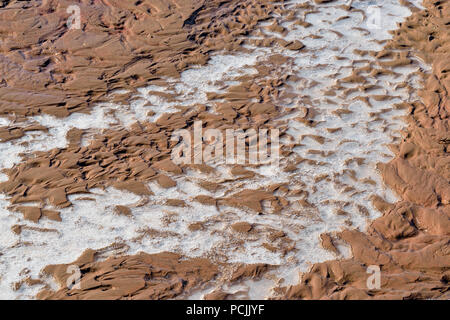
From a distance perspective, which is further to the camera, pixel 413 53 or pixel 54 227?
pixel 413 53

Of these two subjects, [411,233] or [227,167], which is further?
[227,167]

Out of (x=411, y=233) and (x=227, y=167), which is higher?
(x=227, y=167)

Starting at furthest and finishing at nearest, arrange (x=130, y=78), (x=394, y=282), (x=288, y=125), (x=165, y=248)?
(x=130, y=78) < (x=288, y=125) < (x=165, y=248) < (x=394, y=282)

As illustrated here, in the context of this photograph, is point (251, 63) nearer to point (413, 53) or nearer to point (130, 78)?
point (130, 78)

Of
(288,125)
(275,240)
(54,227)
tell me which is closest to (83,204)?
(54,227)

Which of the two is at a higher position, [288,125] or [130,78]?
[130,78]
